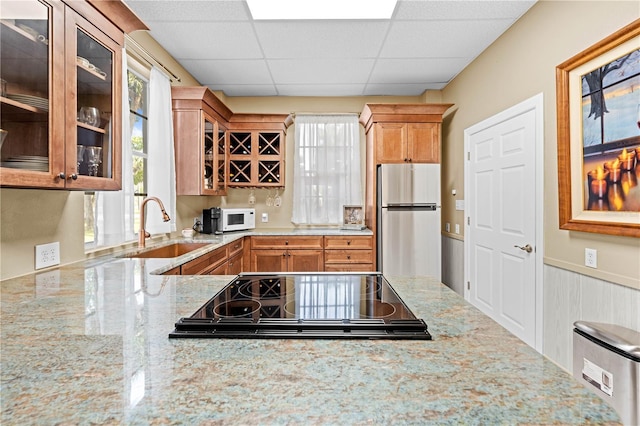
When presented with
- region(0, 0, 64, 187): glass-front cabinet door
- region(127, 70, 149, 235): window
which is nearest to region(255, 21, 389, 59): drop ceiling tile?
region(127, 70, 149, 235): window

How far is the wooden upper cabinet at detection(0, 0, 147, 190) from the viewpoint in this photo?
1.29 meters

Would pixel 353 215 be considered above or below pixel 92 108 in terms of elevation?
below

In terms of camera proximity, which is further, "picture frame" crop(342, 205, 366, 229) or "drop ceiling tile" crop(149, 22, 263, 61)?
"picture frame" crop(342, 205, 366, 229)

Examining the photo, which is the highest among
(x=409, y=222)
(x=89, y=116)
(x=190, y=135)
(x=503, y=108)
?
(x=503, y=108)

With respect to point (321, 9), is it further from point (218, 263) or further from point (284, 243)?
point (284, 243)

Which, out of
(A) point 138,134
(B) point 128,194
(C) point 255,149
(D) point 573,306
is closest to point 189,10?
(A) point 138,134

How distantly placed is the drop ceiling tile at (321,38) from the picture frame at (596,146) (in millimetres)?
1454

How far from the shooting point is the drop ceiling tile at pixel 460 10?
246cm

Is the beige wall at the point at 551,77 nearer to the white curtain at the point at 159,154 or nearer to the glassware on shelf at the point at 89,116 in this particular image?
the glassware on shelf at the point at 89,116

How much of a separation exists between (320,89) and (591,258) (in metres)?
3.35

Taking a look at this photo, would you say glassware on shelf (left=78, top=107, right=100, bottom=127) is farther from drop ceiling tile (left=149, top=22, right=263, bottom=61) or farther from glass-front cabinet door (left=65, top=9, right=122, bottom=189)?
drop ceiling tile (left=149, top=22, right=263, bottom=61)

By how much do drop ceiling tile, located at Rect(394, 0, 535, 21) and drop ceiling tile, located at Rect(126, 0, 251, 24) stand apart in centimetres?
124

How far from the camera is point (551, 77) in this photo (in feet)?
7.64

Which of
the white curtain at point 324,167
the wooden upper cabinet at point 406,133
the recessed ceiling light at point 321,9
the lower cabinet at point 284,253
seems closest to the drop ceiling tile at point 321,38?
the recessed ceiling light at point 321,9
